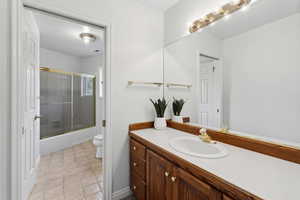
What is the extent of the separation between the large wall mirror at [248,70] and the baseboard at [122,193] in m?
1.14

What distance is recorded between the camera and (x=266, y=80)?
0.98 metres

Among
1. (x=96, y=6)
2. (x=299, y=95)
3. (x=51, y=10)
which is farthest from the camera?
(x=96, y=6)

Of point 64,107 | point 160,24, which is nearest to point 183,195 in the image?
point 160,24

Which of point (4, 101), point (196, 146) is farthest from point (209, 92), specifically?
point (4, 101)

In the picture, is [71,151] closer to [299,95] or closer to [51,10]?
[51,10]

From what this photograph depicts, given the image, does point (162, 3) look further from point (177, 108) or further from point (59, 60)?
point (59, 60)

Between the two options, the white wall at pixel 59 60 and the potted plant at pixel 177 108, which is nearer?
the potted plant at pixel 177 108

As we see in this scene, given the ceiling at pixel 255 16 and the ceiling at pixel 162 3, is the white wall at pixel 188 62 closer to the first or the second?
the ceiling at pixel 255 16

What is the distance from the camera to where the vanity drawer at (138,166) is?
51.9 inches

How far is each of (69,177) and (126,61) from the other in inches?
73.7

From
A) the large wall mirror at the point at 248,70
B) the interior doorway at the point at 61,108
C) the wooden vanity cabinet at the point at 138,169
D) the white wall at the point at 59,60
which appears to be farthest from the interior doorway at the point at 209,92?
the white wall at the point at 59,60

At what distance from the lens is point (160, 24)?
1.87 metres

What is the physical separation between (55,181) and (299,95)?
2.74m

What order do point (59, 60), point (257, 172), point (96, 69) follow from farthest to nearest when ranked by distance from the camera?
1. point (96, 69)
2. point (59, 60)
3. point (257, 172)
